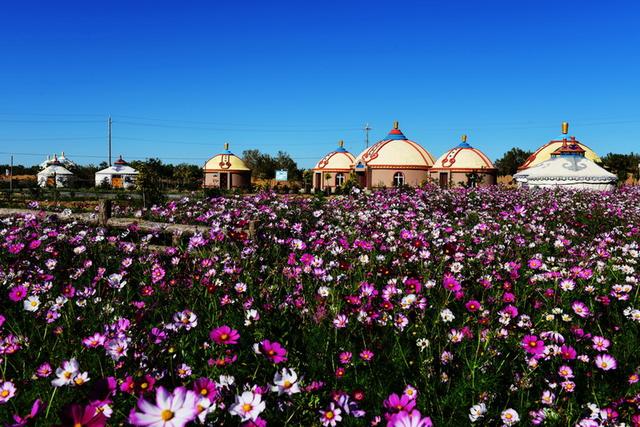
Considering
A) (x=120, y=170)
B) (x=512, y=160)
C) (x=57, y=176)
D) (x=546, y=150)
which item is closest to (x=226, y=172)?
(x=120, y=170)

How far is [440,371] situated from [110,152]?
223 ft

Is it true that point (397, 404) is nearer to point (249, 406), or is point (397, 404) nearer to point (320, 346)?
point (249, 406)

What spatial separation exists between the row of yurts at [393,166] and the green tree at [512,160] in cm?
1853

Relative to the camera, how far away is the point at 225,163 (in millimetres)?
50000

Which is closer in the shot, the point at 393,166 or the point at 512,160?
the point at 393,166

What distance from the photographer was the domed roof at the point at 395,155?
41375 mm

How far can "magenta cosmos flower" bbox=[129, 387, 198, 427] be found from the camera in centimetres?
117

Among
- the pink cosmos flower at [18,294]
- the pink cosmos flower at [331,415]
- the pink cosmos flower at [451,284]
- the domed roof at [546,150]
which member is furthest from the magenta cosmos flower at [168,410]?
the domed roof at [546,150]

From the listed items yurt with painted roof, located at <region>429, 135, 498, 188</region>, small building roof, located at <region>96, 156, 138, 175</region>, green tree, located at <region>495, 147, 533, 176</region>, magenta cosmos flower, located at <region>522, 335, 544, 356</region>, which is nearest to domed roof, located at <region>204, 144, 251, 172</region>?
small building roof, located at <region>96, 156, 138, 175</region>

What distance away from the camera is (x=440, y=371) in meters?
2.51

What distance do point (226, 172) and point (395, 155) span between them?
18.3 metres

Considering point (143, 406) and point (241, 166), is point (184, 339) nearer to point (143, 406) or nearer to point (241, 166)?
point (143, 406)

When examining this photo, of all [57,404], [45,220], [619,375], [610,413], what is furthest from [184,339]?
[45,220]

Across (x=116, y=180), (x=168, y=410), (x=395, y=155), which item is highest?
(x=395, y=155)
